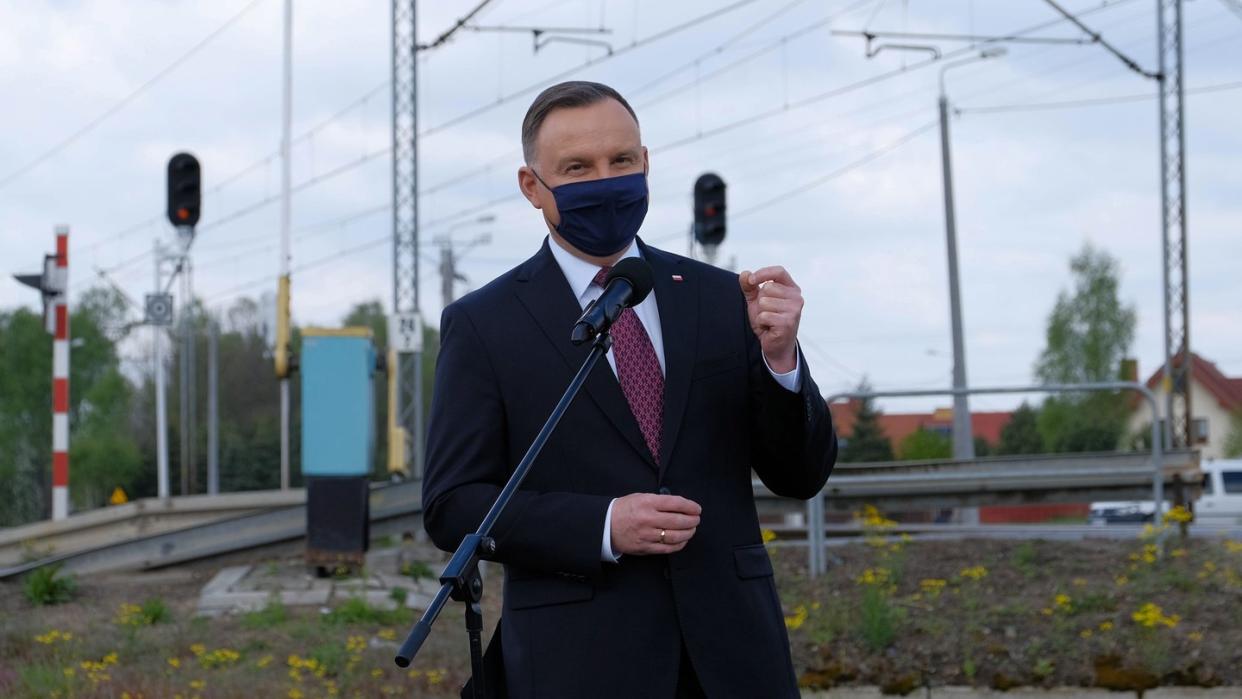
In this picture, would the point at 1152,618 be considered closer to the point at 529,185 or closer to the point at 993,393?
the point at 993,393

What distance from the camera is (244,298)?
310 ft

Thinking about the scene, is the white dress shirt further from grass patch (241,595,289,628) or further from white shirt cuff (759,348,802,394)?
grass patch (241,595,289,628)

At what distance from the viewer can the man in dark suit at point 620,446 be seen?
9.93 ft

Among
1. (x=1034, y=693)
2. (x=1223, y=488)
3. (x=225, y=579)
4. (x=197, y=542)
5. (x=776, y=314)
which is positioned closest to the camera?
(x=776, y=314)

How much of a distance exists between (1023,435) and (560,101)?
15687 millimetres

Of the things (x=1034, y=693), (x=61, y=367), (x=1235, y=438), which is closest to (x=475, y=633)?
(x=1034, y=693)

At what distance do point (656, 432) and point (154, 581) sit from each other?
1107cm

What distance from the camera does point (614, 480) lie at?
10.2ft

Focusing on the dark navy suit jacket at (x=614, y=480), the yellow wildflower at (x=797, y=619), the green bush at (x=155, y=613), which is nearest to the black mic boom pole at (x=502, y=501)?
the dark navy suit jacket at (x=614, y=480)

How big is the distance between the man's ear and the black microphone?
300 mm

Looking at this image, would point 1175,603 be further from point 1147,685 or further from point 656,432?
point 656,432

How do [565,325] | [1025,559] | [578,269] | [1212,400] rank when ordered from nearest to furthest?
1. [565,325]
2. [578,269]
3. [1025,559]
4. [1212,400]

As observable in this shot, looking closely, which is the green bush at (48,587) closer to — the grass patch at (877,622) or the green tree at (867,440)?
the green tree at (867,440)

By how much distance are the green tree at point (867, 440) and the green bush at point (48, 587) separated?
6.06m
